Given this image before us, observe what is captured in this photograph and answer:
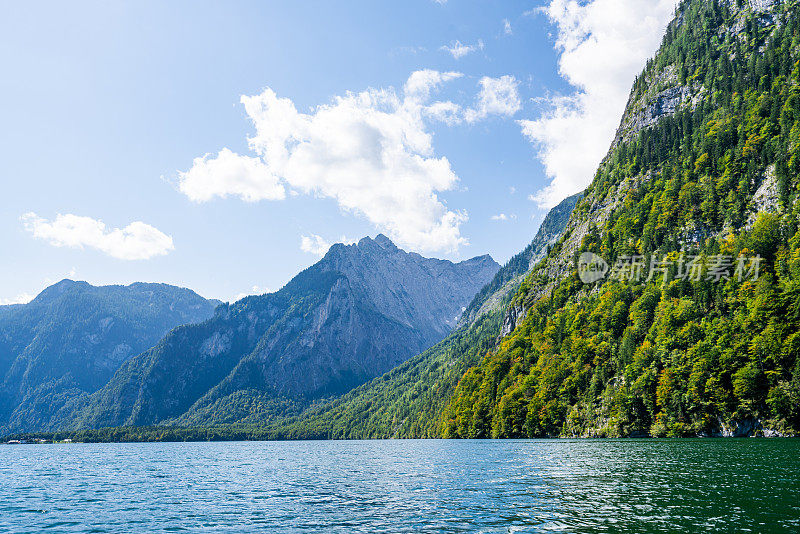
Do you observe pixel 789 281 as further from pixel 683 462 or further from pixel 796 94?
pixel 796 94

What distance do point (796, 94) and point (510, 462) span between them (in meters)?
151

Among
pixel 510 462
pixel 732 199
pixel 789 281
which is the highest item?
pixel 732 199

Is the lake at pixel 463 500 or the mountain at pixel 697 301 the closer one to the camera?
the lake at pixel 463 500

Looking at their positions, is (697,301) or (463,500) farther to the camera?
(697,301)

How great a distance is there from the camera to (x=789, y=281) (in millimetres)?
99688

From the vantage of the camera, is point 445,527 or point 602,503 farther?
point 602,503

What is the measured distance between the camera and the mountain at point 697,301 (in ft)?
329

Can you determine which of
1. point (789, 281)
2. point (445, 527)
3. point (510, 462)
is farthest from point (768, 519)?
point (789, 281)

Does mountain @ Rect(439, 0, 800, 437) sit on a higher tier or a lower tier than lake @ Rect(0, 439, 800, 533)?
higher

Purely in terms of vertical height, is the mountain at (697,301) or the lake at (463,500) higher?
A: the mountain at (697,301)

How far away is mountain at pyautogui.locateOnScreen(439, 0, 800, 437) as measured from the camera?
100188mm

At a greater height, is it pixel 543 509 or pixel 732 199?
pixel 732 199

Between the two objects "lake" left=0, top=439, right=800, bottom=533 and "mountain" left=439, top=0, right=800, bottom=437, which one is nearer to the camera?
"lake" left=0, top=439, right=800, bottom=533

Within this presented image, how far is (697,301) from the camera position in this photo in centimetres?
12356
